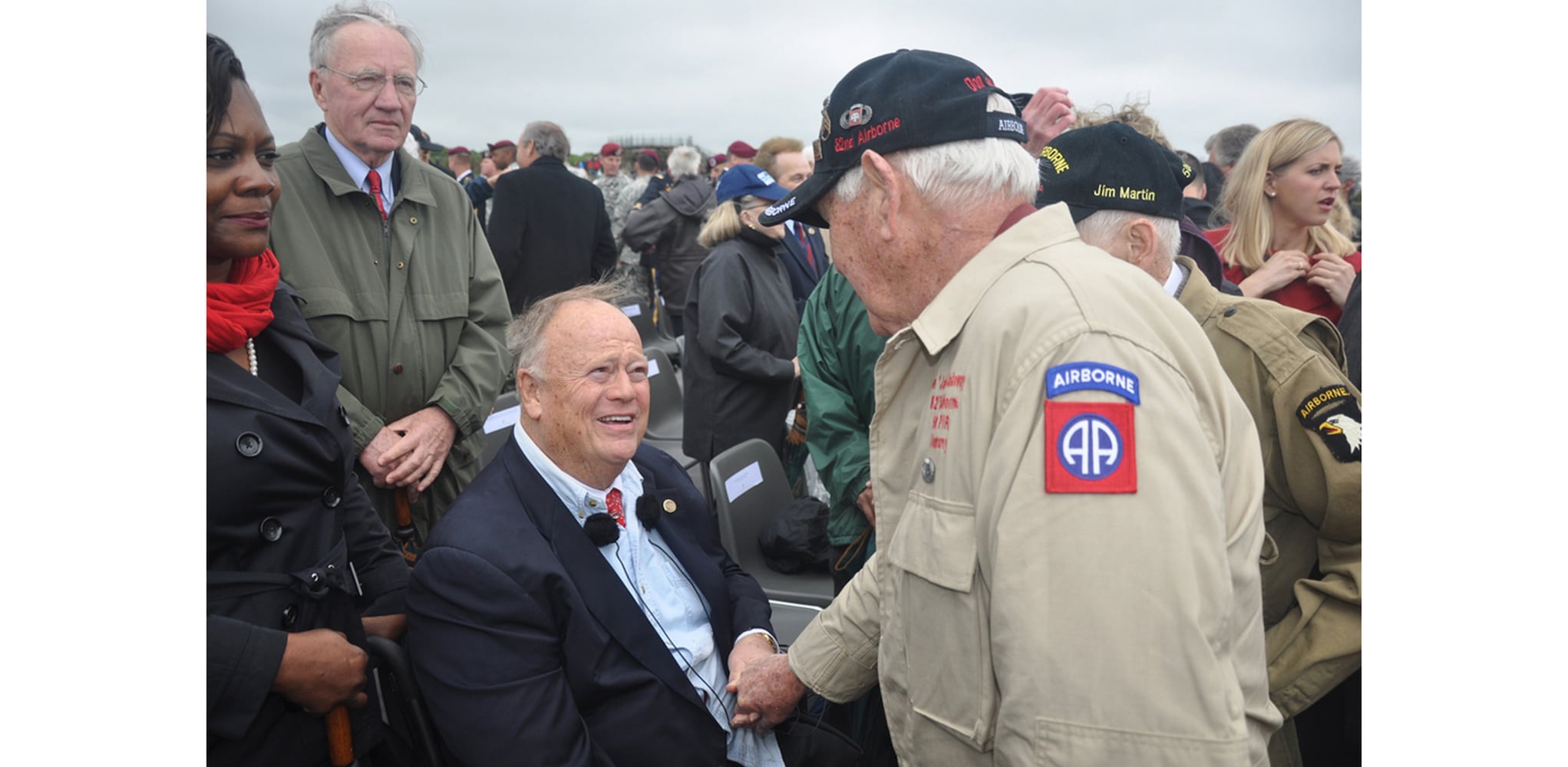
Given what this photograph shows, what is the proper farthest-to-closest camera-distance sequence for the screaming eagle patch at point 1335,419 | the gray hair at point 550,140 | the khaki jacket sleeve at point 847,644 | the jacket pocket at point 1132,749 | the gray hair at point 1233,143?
1. the gray hair at point 550,140
2. the gray hair at point 1233,143
3. the khaki jacket sleeve at point 847,644
4. the screaming eagle patch at point 1335,419
5. the jacket pocket at point 1132,749

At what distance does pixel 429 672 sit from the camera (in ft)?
6.44

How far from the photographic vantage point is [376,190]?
2.65m

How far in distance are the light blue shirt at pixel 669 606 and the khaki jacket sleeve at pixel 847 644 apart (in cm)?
32

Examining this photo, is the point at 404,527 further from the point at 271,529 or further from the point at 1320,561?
the point at 1320,561

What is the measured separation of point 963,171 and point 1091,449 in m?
0.52

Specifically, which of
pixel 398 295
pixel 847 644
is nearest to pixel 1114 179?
pixel 847 644

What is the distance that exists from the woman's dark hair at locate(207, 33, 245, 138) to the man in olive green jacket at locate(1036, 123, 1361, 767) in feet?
5.39

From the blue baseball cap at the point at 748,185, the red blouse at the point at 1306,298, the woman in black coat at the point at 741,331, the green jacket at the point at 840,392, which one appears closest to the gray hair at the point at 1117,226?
the green jacket at the point at 840,392

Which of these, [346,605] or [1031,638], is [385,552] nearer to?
[346,605]

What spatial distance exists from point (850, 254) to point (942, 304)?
26 centimetres

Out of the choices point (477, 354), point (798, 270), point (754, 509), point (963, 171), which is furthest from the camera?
point (798, 270)

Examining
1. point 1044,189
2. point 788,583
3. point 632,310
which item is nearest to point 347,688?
point 1044,189

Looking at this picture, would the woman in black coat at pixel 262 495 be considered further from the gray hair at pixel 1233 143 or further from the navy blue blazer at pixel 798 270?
the gray hair at pixel 1233 143

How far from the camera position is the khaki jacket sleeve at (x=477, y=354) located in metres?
2.68
